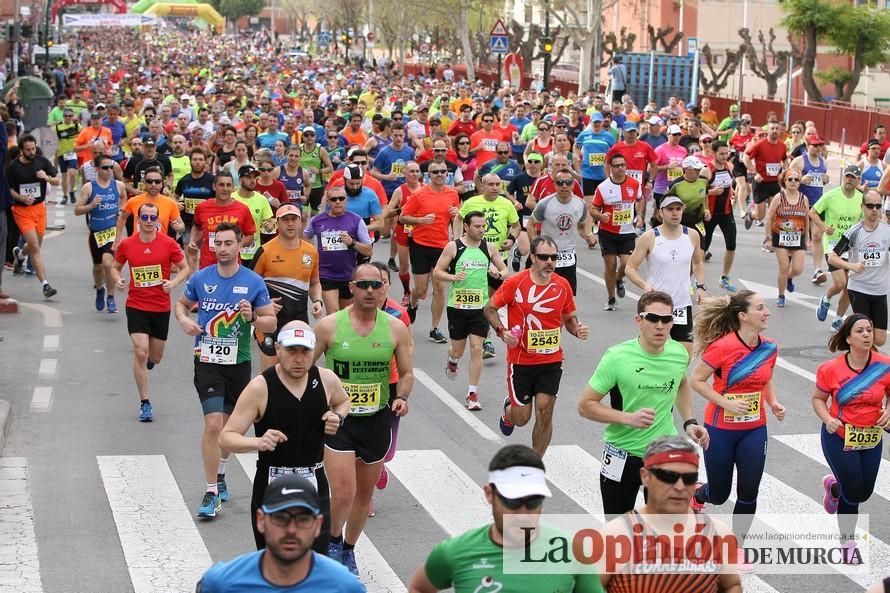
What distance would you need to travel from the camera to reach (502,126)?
26.8 m

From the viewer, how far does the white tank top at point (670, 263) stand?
13.0 m

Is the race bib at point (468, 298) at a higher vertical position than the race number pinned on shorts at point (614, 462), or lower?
lower

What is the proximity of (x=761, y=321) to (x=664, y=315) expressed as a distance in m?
0.94

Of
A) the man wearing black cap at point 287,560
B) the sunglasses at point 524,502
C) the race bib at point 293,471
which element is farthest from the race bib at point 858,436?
the man wearing black cap at point 287,560

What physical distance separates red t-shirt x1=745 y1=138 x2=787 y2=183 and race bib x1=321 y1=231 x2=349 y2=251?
420 inches

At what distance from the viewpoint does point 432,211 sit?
16375mm

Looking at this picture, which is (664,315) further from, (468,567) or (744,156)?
(744,156)

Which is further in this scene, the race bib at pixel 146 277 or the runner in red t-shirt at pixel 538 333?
the race bib at pixel 146 277

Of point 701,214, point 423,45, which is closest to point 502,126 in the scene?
point 701,214

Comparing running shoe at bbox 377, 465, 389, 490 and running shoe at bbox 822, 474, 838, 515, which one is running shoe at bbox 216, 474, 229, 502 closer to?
running shoe at bbox 377, 465, 389, 490

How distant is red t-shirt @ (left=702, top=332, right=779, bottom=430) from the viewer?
9.14 metres

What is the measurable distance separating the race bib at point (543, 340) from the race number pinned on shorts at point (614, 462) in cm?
254

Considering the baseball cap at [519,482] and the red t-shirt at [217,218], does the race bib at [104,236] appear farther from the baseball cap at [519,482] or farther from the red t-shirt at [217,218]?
the baseball cap at [519,482]

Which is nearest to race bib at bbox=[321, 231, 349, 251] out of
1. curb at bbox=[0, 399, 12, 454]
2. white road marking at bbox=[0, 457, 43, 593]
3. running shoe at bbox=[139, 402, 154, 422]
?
running shoe at bbox=[139, 402, 154, 422]
